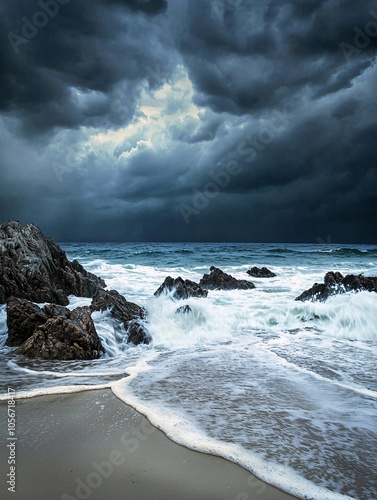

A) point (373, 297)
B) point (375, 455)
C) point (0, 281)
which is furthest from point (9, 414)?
point (373, 297)

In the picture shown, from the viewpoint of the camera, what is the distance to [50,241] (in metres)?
14.3

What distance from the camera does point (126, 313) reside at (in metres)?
9.64

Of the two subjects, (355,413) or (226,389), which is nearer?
(355,413)

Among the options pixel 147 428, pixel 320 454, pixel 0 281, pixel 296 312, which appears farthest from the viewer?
pixel 296 312

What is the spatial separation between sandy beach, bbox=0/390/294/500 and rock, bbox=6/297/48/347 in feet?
12.9

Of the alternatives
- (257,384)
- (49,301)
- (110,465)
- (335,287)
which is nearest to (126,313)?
(49,301)

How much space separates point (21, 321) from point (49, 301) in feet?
10.9

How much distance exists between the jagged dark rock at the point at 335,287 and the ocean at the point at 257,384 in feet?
9.02

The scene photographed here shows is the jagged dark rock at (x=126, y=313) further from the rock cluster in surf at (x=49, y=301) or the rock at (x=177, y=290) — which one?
the rock at (x=177, y=290)

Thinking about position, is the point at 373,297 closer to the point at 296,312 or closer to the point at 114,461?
the point at 296,312

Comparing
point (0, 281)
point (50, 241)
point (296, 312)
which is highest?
point (50, 241)

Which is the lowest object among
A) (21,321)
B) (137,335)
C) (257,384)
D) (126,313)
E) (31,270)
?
(137,335)

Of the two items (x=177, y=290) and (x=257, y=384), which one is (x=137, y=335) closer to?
(x=257, y=384)

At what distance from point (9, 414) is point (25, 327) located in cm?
403
